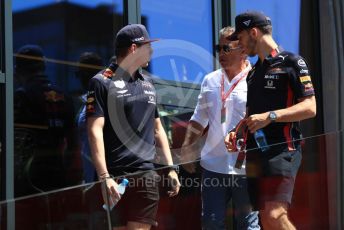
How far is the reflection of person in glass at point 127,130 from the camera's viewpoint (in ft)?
13.2

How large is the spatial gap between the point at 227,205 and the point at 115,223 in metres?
0.94

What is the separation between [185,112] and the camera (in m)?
6.17

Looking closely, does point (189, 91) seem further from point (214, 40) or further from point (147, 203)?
point (147, 203)

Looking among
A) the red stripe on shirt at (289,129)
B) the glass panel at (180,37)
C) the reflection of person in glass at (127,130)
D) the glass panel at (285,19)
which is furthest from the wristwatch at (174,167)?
the glass panel at (285,19)

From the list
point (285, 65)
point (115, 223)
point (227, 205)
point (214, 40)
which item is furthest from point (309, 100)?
point (214, 40)

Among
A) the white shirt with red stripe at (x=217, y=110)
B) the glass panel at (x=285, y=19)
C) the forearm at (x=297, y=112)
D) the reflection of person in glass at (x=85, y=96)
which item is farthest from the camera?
the glass panel at (x=285, y=19)

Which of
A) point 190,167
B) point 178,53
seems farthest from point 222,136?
point 178,53

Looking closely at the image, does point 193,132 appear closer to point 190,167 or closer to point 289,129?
point 190,167

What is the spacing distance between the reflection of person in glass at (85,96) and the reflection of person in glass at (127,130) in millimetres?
999

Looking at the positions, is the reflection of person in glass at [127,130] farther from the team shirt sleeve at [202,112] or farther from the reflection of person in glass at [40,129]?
the reflection of person in glass at [40,129]

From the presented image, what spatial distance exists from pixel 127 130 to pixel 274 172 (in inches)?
36.5

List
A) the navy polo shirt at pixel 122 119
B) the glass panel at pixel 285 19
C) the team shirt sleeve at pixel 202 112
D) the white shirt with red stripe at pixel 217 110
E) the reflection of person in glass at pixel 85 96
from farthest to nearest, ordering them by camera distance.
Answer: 1. the glass panel at pixel 285 19
2. the reflection of person in glass at pixel 85 96
3. the team shirt sleeve at pixel 202 112
4. the white shirt with red stripe at pixel 217 110
5. the navy polo shirt at pixel 122 119

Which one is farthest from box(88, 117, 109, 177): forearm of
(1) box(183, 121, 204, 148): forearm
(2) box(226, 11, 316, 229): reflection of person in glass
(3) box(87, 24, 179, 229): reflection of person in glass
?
(1) box(183, 121, 204, 148): forearm

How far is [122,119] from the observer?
4.14m
